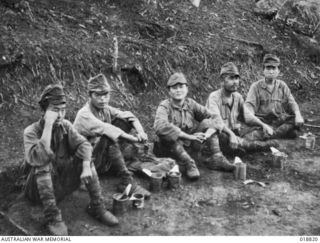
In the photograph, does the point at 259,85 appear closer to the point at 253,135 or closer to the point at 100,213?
the point at 253,135

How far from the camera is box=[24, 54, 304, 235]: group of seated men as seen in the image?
13.4 ft

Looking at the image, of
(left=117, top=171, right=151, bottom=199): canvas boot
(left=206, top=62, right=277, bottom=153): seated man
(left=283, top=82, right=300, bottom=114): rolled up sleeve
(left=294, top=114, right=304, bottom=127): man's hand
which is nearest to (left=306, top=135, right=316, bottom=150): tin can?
(left=294, top=114, right=304, bottom=127): man's hand

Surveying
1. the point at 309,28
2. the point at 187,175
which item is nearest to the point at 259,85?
the point at 187,175

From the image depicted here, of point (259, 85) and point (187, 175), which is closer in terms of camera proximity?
point (187, 175)

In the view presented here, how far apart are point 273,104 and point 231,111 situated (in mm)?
1222

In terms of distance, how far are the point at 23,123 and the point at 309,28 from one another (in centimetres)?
857

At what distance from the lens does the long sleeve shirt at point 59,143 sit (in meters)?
4.04

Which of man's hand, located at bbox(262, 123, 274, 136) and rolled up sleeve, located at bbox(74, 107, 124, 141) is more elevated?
rolled up sleeve, located at bbox(74, 107, 124, 141)

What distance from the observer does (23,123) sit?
6.06 meters

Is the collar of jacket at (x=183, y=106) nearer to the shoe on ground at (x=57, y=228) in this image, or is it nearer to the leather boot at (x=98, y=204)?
the leather boot at (x=98, y=204)

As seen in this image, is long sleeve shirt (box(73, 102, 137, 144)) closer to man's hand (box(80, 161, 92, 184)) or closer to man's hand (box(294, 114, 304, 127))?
man's hand (box(80, 161, 92, 184))

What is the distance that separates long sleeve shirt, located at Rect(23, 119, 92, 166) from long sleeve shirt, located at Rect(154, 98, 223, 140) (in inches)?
54.8

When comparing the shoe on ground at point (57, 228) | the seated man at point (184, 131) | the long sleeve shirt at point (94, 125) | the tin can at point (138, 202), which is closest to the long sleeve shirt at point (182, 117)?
the seated man at point (184, 131)

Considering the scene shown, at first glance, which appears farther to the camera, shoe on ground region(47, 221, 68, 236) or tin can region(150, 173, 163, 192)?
tin can region(150, 173, 163, 192)
